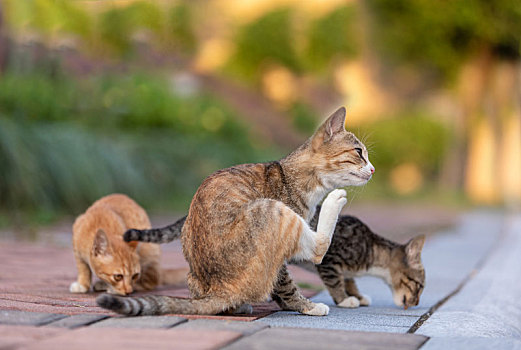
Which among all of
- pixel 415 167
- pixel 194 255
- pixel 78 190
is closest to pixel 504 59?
pixel 415 167

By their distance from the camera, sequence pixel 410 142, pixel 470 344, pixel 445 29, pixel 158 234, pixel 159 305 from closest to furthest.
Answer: pixel 470 344 → pixel 159 305 → pixel 158 234 → pixel 445 29 → pixel 410 142

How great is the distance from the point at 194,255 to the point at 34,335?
1.08 m

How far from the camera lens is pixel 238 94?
1005 inches

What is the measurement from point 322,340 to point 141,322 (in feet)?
2.65

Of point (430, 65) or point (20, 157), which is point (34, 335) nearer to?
point (20, 157)

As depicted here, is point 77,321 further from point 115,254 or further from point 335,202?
point 335,202

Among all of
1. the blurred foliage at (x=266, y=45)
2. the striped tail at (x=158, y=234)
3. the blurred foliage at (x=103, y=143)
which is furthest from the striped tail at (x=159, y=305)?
the blurred foliage at (x=266, y=45)

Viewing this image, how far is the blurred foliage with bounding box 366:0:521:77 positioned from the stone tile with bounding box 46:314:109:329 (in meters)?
13.4

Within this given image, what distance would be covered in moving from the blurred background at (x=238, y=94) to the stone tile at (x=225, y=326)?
1.44 metres

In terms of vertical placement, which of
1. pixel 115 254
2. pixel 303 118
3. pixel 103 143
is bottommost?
pixel 115 254

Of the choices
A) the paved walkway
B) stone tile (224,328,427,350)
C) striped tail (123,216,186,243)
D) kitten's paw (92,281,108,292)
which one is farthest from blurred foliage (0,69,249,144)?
stone tile (224,328,427,350)

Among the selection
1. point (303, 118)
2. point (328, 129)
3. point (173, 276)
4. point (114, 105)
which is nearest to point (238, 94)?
point (303, 118)

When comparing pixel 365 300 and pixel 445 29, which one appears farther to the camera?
pixel 445 29

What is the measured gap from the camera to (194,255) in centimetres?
364
